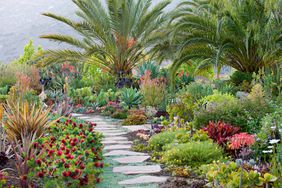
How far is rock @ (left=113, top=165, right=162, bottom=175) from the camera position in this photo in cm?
531

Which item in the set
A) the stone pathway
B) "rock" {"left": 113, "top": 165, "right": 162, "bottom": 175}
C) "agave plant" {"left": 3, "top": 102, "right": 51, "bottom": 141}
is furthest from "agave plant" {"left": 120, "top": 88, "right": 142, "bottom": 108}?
"rock" {"left": 113, "top": 165, "right": 162, "bottom": 175}

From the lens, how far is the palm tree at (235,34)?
40.8 feet

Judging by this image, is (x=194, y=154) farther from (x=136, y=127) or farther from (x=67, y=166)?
(x=136, y=127)

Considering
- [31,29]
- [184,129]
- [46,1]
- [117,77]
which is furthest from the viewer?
[46,1]

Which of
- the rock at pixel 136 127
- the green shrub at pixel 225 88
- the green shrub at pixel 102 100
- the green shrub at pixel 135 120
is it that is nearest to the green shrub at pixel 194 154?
the rock at pixel 136 127

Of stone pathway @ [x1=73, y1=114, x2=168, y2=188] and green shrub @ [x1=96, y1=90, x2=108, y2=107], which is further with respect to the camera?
green shrub @ [x1=96, y1=90, x2=108, y2=107]

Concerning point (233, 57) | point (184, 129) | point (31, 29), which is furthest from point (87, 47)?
point (31, 29)

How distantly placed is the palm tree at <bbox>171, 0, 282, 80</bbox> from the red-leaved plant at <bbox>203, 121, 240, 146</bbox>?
6365 millimetres

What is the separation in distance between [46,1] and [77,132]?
12165 cm

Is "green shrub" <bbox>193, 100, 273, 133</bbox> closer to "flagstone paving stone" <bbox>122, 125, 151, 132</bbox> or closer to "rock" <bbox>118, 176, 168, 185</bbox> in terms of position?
"flagstone paving stone" <bbox>122, 125, 151, 132</bbox>

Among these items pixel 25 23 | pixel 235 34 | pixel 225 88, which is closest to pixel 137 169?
pixel 225 88

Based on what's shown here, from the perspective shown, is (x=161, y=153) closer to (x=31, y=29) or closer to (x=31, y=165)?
(x=31, y=165)

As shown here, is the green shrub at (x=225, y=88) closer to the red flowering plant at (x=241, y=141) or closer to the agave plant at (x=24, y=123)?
the red flowering plant at (x=241, y=141)

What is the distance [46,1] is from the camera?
401ft
